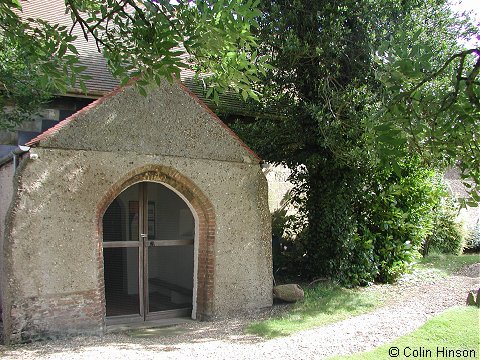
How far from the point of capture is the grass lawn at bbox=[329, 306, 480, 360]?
625 cm

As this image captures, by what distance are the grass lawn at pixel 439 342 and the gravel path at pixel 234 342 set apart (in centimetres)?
26

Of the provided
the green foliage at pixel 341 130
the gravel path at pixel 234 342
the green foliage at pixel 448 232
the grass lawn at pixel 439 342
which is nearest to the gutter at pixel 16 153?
the gravel path at pixel 234 342

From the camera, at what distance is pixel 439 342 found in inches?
265

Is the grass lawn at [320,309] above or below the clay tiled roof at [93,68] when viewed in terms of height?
below

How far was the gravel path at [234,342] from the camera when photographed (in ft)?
21.1

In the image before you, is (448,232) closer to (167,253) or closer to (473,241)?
(473,241)

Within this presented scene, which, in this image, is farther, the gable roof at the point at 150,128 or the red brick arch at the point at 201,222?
the red brick arch at the point at 201,222

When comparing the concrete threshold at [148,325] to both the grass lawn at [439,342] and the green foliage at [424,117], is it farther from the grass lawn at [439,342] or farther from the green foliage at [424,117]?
the green foliage at [424,117]

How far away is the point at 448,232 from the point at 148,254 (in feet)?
43.0

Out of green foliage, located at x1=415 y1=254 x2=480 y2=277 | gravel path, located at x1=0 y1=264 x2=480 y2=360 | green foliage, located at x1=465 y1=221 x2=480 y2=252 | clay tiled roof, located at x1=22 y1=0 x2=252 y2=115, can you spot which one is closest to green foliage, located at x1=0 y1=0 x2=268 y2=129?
gravel path, located at x1=0 y1=264 x2=480 y2=360

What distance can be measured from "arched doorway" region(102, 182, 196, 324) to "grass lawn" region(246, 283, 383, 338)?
5.66 feet

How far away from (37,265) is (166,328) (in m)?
2.48

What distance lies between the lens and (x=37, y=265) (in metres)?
7.04

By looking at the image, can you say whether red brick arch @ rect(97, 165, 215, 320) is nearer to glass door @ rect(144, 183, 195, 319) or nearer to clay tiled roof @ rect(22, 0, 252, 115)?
glass door @ rect(144, 183, 195, 319)
